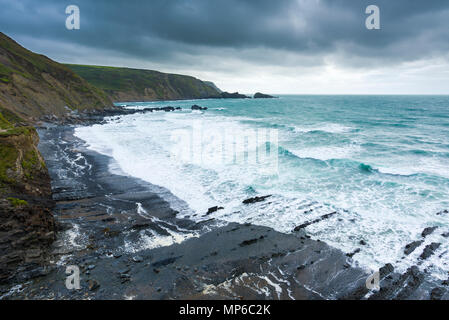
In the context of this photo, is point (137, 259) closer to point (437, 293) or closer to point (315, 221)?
point (315, 221)

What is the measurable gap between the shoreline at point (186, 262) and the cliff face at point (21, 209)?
1.99 ft

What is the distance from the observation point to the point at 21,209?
9133 millimetres

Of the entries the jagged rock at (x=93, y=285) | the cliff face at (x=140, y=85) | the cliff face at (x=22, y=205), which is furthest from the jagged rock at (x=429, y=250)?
the cliff face at (x=140, y=85)

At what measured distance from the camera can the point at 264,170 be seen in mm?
19094

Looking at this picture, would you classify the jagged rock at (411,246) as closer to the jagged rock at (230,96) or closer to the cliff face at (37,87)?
the cliff face at (37,87)

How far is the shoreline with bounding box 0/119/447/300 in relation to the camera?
7.05 m

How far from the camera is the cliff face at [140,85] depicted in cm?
13338

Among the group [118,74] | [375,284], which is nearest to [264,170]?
[375,284]

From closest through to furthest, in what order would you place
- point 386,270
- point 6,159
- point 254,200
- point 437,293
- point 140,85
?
point 437,293, point 386,270, point 6,159, point 254,200, point 140,85

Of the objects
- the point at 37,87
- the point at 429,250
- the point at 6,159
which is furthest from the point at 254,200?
the point at 37,87

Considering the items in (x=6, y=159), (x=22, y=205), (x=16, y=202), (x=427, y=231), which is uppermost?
(x=6, y=159)

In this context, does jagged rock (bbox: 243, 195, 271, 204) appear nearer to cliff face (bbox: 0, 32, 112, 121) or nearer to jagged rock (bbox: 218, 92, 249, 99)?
cliff face (bbox: 0, 32, 112, 121)

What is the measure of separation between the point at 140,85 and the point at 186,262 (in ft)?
505

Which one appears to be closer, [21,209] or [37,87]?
[21,209]
